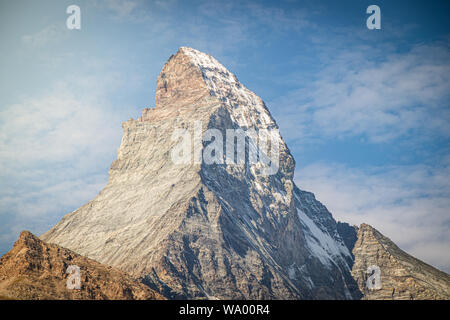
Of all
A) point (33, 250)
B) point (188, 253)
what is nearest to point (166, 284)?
point (188, 253)

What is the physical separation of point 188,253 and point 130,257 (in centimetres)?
2122

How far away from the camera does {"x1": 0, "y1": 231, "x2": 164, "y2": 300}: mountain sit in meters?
119

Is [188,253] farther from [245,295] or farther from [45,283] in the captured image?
[45,283]

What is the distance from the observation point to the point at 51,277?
417ft

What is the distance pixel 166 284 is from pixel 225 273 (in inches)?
1060

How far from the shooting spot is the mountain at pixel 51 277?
119438 mm

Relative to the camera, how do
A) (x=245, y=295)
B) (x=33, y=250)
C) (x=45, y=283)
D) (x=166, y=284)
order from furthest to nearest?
(x=245, y=295) < (x=166, y=284) < (x=33, y=250) < (x=45, y=283)
